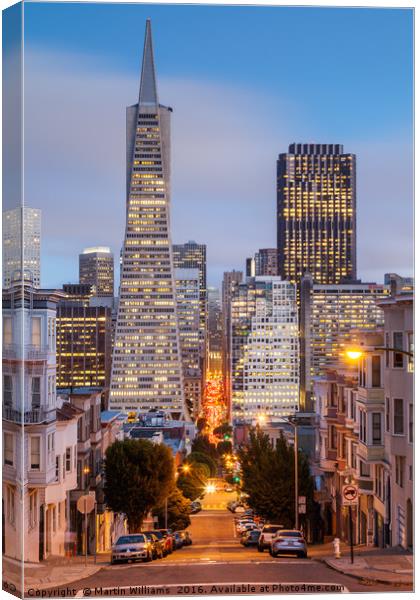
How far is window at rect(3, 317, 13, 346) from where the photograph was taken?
611 inches

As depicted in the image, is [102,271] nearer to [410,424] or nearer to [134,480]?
[134,480]

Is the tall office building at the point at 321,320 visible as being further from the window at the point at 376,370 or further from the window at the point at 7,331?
the window at the point at 7,331

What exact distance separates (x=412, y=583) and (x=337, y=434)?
12.4 m

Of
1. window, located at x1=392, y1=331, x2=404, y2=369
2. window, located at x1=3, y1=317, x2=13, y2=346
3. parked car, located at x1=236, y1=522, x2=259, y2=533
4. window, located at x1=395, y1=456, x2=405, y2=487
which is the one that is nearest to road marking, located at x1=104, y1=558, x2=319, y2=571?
window, located at x1=395, y1=456, x2=405, y2=487

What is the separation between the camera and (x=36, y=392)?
16797mm

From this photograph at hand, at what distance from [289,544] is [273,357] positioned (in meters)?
71.2

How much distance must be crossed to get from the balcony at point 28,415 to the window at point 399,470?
6.20 metres

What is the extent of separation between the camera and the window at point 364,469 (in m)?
21.5

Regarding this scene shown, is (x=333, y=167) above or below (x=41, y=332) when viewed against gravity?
above

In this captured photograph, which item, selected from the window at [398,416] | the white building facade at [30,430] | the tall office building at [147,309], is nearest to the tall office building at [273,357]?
the tall office building at [147,309]

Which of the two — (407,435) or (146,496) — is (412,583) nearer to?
(407,435)

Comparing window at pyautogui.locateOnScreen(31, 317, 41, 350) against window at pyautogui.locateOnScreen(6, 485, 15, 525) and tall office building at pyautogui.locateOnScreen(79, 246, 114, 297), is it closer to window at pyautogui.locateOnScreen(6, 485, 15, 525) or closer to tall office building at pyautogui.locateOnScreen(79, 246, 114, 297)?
window at pyautogui.locateOnScreen(6, 485, 15, 525)

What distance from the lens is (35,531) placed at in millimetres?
16984

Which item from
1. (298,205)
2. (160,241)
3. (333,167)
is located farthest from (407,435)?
(160,241)
